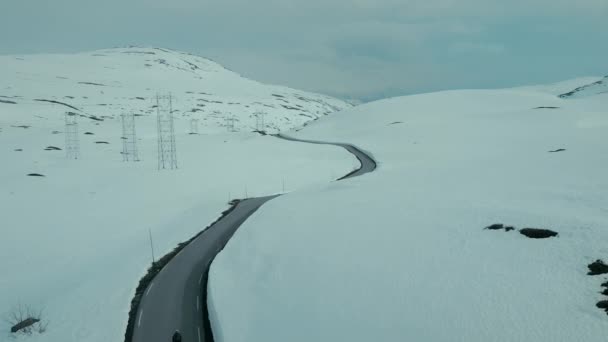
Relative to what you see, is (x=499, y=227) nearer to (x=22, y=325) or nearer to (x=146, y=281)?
(x=146, y=281)

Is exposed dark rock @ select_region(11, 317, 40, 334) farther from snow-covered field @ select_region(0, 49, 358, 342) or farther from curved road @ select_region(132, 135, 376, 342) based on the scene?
curved road @ select_region(132, 135, 376, 342)

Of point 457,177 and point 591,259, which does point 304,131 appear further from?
point 591,259

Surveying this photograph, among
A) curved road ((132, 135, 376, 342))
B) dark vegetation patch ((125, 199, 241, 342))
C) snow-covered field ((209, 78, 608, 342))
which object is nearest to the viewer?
snow-covered field ((209, 78, 608, 342))

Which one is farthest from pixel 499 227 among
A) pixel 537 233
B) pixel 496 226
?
pixel 537 233

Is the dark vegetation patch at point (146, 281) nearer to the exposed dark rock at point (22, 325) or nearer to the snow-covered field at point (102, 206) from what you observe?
the snow-covered field at point (102, 206)

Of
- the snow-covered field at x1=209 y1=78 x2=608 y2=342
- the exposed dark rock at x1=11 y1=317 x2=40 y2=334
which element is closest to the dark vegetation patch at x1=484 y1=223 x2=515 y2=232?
the snow-covered field at x1=209 y1=78 x2=608 y2=342
